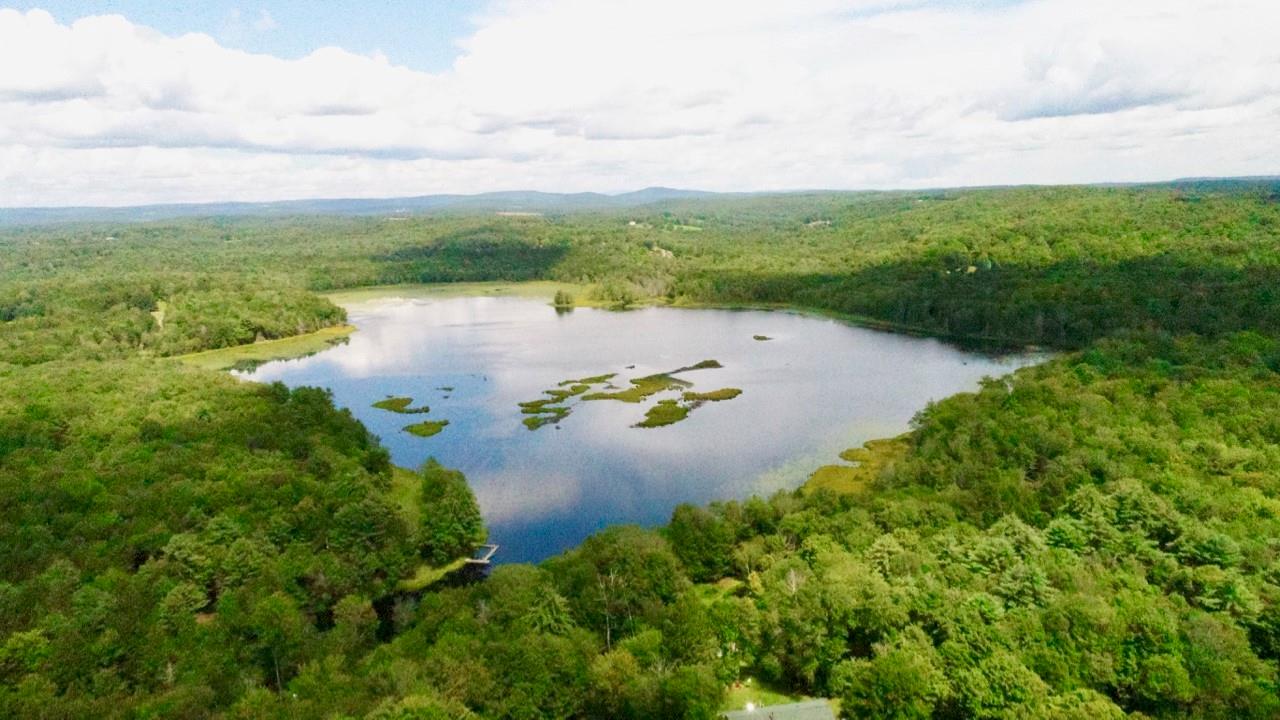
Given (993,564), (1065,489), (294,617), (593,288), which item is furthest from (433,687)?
(593,288)

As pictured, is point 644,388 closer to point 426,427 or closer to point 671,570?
point 426,427

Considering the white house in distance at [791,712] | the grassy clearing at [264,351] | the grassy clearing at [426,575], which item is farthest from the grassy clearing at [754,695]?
the grassy clearing at [264,351]

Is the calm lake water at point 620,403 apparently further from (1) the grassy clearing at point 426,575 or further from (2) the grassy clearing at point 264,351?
(2) the grassy clearing at point 264,351

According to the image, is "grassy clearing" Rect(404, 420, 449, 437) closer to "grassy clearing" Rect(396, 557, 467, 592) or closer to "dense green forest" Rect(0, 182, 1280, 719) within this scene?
"dense green forest" Rect(0, 182, 1280, 719)

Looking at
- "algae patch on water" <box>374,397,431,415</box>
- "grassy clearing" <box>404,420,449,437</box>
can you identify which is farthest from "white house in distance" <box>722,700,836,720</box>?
"algae patch on water" <box>374,397,431,415</box>

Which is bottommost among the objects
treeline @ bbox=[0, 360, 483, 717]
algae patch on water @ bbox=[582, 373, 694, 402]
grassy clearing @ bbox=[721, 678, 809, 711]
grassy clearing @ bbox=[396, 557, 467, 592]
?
grassy clearing @ bbox=[396, 557, 467, 592]

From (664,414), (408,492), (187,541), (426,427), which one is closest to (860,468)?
(664,414)
